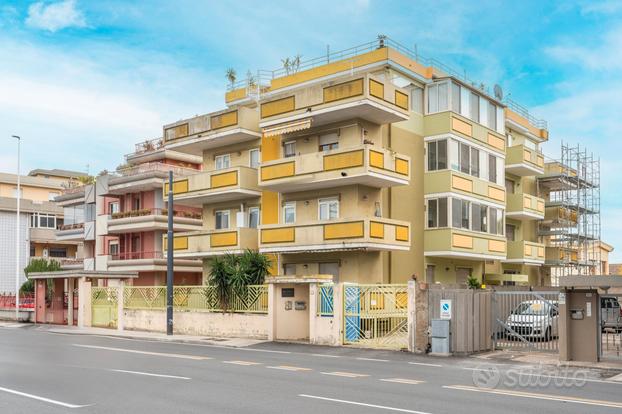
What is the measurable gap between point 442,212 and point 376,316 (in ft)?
40.7

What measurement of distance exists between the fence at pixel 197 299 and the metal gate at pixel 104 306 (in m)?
1.50

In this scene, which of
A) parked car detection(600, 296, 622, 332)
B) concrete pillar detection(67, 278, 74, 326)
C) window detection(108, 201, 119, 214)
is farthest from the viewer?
window detection(108, 201, 119, 214)

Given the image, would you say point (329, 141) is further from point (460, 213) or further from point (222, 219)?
point (222, 219)

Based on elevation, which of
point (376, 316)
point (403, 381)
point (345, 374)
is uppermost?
point (376, 316)

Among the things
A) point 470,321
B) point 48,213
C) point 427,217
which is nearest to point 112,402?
point 470,321

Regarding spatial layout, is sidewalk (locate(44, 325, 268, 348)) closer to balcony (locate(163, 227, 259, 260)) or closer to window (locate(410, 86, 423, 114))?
balcony (locate(163, 227, 259, 260))

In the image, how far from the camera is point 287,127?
33.4 meters

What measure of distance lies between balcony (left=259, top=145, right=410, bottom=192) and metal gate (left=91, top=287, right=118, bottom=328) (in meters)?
9.82

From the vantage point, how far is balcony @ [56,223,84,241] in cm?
5878

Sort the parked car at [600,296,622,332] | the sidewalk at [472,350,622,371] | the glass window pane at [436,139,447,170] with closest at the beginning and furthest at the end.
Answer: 1. the sidewalk at [472,350,622,371]
2. the parked car at [600,296,622,332]
3. the glass window pane at [436,139,447,170]

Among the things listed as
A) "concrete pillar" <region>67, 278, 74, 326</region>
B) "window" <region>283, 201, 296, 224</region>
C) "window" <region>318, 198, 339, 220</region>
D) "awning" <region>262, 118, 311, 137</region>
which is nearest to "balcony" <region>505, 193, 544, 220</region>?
"window" <region>318, 198, 339, 220</region>

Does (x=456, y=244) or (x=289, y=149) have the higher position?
(x=289, y=149)

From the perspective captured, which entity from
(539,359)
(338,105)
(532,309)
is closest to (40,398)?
(539,359)

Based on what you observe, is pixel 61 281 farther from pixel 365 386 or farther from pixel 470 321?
pixel 365 386
